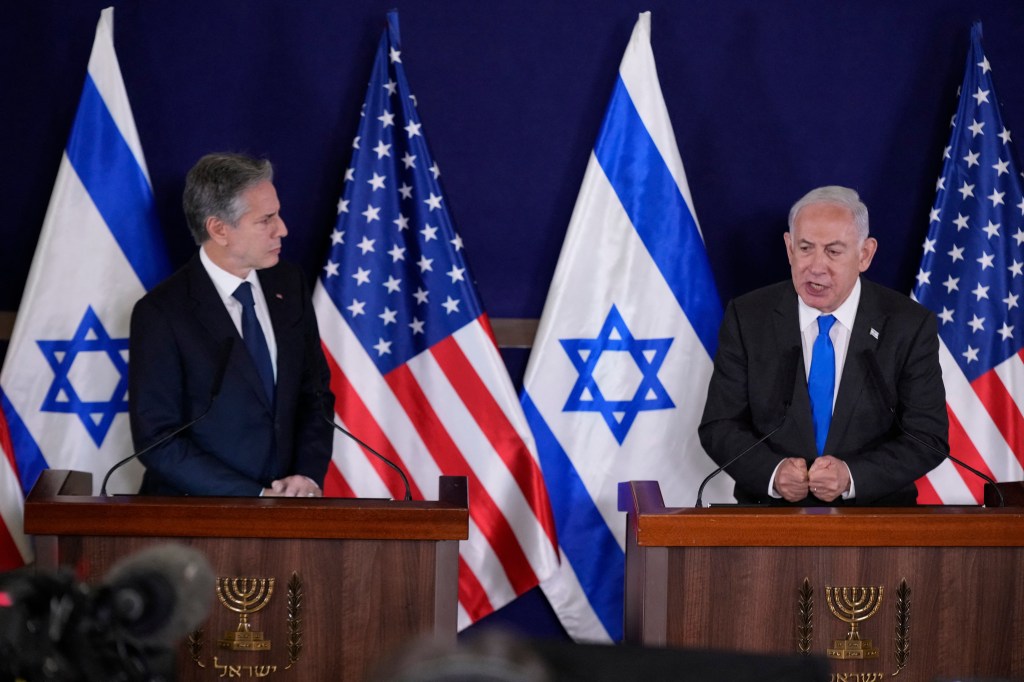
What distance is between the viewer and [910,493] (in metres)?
3.29


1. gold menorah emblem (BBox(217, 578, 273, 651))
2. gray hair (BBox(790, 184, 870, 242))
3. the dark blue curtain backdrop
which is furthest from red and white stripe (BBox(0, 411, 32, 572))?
gray hair (BBox(790, 184, 870, 242))

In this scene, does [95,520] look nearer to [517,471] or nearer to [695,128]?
[517,471]

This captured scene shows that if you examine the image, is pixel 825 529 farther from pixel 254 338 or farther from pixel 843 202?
pixel 254 338

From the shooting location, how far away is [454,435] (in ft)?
13.2

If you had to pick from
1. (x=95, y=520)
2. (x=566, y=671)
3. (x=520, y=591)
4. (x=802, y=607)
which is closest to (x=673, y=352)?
(x=520, y=591)

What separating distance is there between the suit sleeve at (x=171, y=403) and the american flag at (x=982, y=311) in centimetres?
226

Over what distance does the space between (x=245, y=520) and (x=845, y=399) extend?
5.24 feet

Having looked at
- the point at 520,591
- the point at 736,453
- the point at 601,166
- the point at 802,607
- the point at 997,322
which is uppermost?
the point at 601,166

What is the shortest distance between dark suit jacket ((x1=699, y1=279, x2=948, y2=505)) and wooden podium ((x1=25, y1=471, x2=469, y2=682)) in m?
0.99

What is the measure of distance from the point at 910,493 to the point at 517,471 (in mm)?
1265

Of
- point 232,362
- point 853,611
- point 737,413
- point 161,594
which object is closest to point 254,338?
point 232,362

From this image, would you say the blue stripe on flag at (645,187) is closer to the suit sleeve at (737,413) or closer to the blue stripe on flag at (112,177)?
the suit sleeve at (737,413)

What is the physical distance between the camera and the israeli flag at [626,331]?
13.4 feet

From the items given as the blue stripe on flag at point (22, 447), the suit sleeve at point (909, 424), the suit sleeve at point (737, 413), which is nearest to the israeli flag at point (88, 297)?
the blue stripe on flag at point (22, 447)
